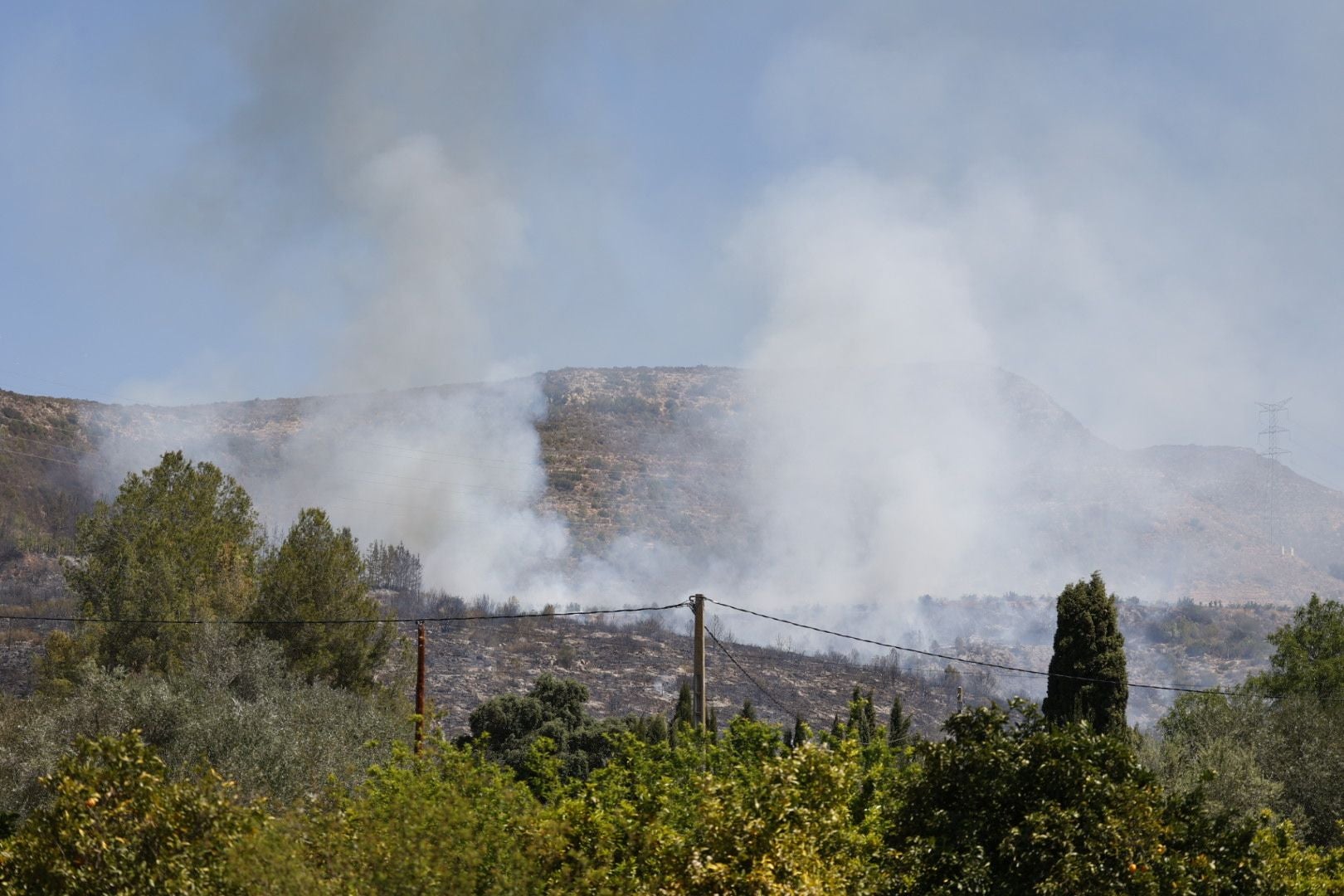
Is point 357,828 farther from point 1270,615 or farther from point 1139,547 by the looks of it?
point 1139,547

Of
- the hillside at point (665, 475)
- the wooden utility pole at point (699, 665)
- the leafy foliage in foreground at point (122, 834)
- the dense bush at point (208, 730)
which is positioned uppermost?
the hillside at point (665, 475)

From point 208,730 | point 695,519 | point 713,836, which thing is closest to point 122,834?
point 713,836

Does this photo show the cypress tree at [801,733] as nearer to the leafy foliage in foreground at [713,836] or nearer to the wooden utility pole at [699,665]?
the leafy foliage in foreground at [713,836]

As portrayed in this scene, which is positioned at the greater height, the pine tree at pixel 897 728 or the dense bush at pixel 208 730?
the dense bush at pixel 208 730

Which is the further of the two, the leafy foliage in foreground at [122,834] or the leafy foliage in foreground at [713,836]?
the leafy foliage in foreground at [122,834]

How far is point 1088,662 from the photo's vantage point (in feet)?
95.4

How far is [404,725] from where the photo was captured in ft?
97.3

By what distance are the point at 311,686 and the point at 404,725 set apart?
3.85 meters

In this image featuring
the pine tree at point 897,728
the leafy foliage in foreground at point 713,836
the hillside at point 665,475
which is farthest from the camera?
the hillside at point 665,475

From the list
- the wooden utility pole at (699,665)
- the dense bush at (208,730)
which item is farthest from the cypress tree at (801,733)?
the dense bush at (208,730)

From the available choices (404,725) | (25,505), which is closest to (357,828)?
(404,725)

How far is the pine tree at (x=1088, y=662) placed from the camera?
28.2 metres

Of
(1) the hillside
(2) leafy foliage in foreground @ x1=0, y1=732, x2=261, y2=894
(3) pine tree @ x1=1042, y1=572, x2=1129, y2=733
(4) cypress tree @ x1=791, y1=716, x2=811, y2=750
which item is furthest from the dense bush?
(1) the hillside

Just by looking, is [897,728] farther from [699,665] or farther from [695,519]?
[695,519]
